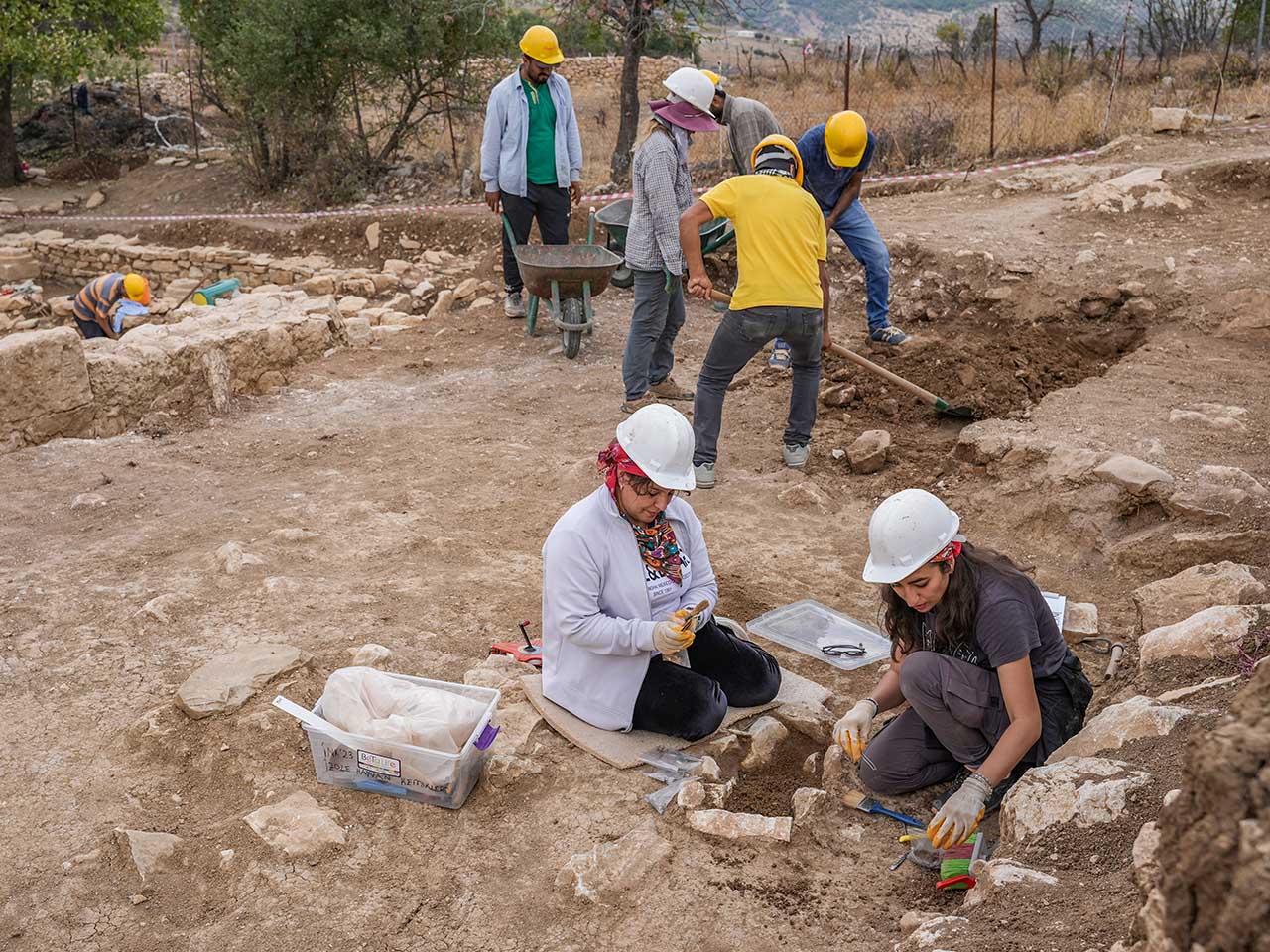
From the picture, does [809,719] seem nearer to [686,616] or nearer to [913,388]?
[686,616]

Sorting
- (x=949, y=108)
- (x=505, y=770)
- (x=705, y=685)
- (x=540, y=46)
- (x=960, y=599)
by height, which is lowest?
(x=505, y=770)

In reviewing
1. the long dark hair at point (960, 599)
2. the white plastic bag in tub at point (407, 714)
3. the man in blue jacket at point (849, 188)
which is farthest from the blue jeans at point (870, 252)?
the white plastic bag in tub at point (407, 714)

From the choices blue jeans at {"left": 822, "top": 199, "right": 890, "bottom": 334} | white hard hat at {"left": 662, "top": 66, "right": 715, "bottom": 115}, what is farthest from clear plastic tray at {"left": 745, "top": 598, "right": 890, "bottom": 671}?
blue jeans at {"left": 822, "top": 199, "right": 890, "bottom": 334}

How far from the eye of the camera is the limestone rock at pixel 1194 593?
3857 millimetres

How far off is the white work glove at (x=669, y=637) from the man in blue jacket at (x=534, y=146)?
4847 mm

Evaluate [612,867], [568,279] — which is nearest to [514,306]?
[568,279]

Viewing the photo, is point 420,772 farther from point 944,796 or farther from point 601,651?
point 944,796

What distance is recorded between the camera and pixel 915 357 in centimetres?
699

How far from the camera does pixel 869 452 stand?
5812mm

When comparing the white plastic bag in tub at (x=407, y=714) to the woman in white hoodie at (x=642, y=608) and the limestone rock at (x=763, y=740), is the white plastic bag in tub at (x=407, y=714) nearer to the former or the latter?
the woman in white hoodie at (x=642, y=608)

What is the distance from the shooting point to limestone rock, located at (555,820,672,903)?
2.87 metres

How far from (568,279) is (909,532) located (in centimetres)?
491

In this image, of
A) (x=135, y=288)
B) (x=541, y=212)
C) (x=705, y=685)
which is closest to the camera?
(x=705, y=685)

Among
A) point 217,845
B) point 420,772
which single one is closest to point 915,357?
point 420,772
